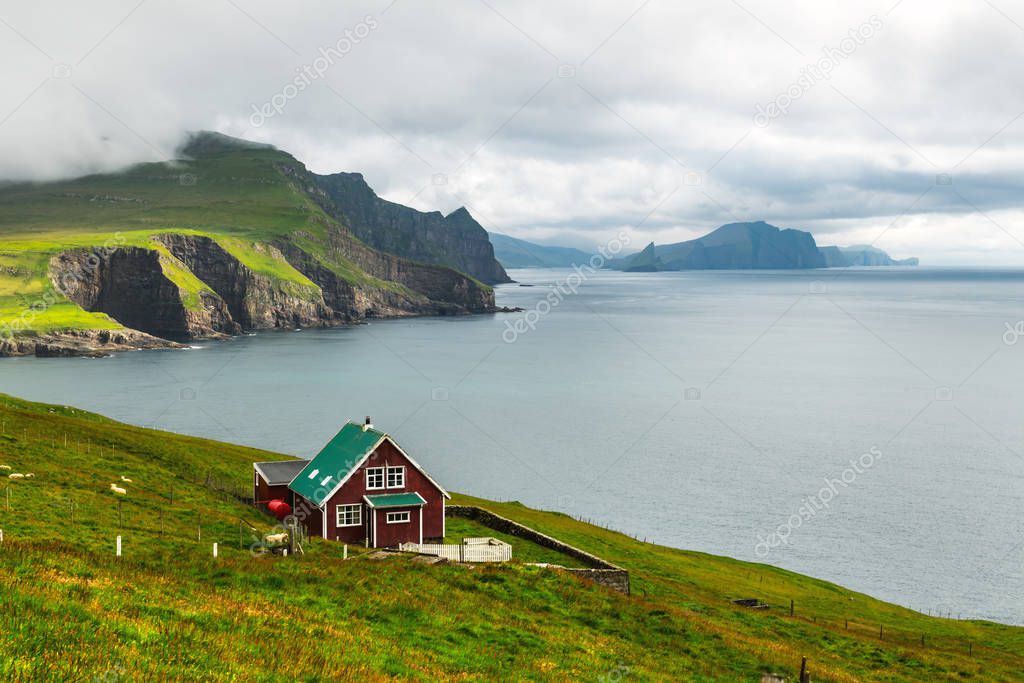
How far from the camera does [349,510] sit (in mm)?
47219

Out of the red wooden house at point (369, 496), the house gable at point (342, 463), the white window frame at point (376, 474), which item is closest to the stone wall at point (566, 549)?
the red wooden house at point (369, 496)

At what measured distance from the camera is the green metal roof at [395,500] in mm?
47156

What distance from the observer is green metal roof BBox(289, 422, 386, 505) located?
1871 inches

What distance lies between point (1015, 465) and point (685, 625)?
341ft

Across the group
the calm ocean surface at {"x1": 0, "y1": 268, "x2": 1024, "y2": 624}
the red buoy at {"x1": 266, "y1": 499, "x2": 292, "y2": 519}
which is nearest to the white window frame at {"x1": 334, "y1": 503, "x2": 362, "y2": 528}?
Answer: the red buoy at {"x1": 266, "y1": 499, "x2": 292, "y2": 519}

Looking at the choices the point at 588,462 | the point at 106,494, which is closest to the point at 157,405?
the point at 588,462

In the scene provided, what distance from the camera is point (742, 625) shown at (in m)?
40.5

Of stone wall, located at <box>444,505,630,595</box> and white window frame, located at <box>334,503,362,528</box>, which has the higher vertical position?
white window frame, located at <box>334,503,362,528</box>

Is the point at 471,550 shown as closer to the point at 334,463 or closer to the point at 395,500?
the point at 395,500

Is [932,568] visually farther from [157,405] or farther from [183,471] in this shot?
[157,405]

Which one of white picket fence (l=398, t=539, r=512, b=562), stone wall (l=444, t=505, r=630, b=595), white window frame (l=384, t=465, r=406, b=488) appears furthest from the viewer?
white window frame (l=384, t=465, r=406, b=488)

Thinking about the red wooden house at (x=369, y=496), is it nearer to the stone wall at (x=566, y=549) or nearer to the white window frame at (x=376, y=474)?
the white window frame at (x=376, y=474)

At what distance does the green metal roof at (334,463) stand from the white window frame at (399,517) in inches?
149

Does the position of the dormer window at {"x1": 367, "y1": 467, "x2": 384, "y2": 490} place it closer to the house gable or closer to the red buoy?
the house gable
